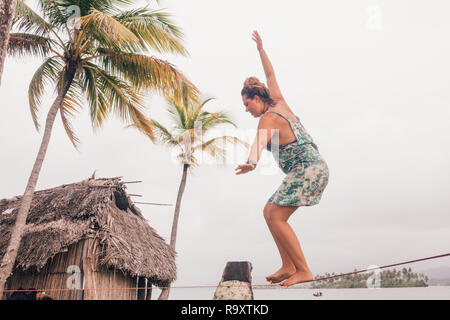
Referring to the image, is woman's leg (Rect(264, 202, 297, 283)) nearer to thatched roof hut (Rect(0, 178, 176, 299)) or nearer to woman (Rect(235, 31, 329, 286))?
woman (Rect(235, 31, 329, 286))

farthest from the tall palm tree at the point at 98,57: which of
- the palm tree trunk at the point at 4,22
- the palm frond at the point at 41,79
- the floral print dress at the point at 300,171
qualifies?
the floral print dress at the point at 300,171

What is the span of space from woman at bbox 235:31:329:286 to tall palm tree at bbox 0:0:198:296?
5717 millimetres

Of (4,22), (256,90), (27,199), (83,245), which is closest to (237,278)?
(256,90)

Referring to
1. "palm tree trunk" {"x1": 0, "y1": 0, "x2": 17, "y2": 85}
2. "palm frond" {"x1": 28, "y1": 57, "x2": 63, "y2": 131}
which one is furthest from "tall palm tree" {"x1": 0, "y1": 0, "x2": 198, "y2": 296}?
"palm tree trunk" {"x1": 0, "y1": 0, "x2": 17, "y2": 85}

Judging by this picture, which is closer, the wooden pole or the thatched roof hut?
the wooden pole

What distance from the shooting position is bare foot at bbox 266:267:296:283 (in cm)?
206

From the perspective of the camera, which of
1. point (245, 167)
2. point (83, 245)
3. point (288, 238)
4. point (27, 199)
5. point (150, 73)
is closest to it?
point (245, 167)

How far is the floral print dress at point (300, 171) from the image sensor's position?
196 centimetres

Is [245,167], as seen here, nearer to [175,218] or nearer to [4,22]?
[4,22]

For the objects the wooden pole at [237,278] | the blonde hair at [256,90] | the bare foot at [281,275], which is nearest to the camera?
the bare foot at [281,275]

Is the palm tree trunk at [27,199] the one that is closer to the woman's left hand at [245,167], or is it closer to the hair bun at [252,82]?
the hair bun at [252,82]

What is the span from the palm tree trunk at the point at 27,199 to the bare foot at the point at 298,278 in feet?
21.3

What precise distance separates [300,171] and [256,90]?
0.63m

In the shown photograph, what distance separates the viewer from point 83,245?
→ 8.45m
